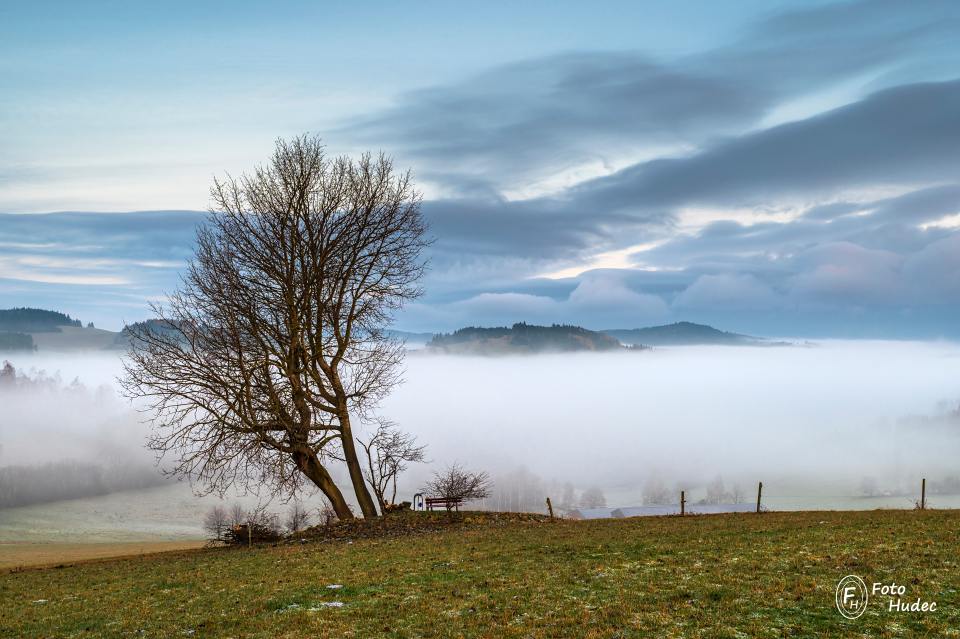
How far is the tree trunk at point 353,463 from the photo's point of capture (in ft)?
144

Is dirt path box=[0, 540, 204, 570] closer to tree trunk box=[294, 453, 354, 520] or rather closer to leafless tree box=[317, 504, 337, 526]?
leafless tree box=[317, 504, 337, 526]

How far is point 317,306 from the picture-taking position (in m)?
41.8

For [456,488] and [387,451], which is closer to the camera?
[456,488]

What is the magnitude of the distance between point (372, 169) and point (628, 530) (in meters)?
24.7

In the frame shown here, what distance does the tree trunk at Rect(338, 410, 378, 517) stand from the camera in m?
43.8

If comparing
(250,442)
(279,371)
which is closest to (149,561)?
(250,442)

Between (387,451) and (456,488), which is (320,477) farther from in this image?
(456,488)

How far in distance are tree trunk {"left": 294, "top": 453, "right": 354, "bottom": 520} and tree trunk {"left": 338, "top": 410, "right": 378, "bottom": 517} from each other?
1111 millimetres

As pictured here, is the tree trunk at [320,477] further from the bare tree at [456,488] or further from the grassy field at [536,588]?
the grassy field at [536,588]

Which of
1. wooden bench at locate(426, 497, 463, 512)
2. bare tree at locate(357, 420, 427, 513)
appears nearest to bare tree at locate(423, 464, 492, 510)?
wooden bench at locate(426, 497, 463, 512)

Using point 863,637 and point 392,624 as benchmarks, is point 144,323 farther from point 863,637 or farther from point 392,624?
point 863,637

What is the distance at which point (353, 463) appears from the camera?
1754 inches

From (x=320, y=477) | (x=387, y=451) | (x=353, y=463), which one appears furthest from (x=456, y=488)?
(x=320, y=477)

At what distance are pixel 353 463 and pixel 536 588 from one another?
89.0ft
